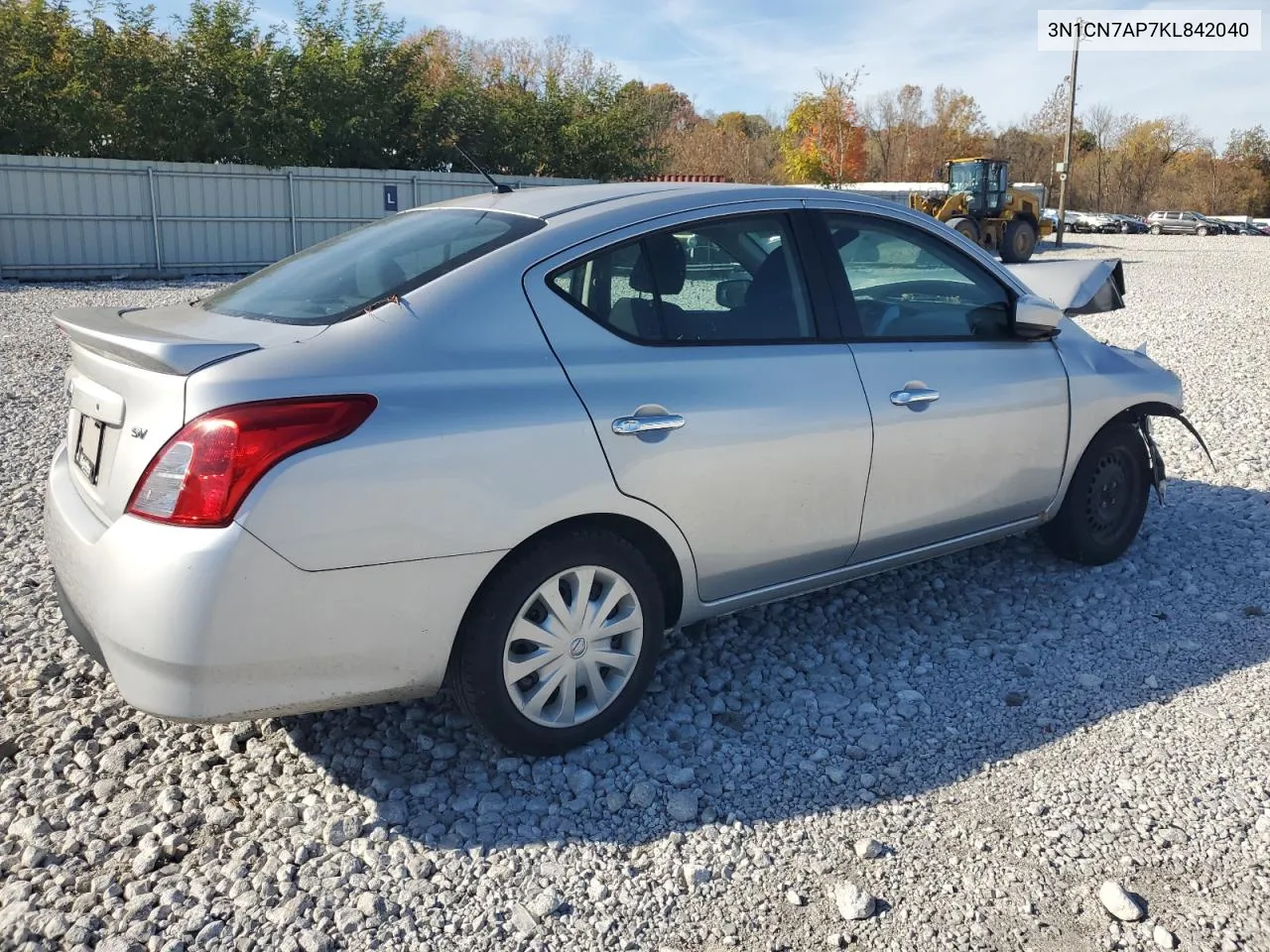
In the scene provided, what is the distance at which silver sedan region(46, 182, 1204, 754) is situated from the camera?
2.51 m

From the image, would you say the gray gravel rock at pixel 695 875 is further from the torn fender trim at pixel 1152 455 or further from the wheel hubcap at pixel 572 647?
the torn fender trim at pixel 1152 455

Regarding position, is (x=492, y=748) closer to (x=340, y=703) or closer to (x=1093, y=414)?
(x=340, y=703)

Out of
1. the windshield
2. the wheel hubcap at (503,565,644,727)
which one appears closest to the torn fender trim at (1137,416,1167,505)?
the wheel hubcap at (503,565,644,727)

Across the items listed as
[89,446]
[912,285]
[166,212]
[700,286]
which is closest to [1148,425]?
[912,285]

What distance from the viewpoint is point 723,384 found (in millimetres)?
3205

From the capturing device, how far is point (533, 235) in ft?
10.1

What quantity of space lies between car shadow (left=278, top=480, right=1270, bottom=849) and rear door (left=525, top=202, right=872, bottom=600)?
45cm

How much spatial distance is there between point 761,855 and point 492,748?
→ 36.2 inches

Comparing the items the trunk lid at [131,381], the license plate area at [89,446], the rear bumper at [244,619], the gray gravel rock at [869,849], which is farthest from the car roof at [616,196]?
the gray gravel rock at [869,849]

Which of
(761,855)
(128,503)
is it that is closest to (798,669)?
(761,855)

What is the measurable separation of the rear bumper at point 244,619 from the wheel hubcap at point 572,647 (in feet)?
0.74

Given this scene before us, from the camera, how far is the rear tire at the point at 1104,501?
4.50m

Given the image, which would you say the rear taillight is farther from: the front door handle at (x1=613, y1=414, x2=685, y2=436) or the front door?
the front door

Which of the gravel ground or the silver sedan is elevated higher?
→ the silver sedan
